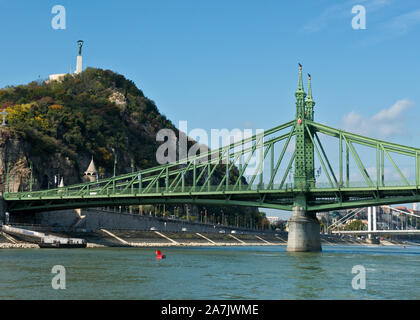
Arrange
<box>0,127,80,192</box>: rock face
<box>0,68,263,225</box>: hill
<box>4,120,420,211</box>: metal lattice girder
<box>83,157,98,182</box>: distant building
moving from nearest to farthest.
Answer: <box>4,120,420,211</box>: metal lattice girder < <box>0,127,80,192</box>: rock face < <box>0,68,263,225</box>: hill < <box>83,157,98,182</box>: distant building

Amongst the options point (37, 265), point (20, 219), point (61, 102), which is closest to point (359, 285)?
point (37, 265)

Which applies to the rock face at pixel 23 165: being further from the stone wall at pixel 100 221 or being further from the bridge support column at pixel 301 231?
the bridge support column at pixel 301 231

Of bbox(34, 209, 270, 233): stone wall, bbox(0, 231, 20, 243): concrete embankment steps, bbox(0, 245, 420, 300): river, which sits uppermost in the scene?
bbox(34, 209, 270, 233): stone wall

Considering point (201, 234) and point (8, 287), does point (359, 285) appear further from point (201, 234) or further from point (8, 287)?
point (201, 234)

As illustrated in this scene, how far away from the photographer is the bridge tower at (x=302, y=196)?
3706 inches

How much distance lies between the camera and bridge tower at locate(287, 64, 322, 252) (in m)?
94.1

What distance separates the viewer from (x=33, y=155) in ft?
489

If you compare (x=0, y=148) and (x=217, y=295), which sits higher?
(x=0, y=148)

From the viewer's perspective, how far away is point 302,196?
94.9 meters

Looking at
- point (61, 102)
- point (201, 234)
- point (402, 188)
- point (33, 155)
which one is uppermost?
point (61, 102)

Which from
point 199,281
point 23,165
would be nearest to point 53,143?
point 23,165

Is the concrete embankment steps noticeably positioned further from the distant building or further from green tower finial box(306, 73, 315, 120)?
the distant building

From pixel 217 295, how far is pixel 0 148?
112 meters

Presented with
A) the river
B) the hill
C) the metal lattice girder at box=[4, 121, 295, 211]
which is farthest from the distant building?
the river
